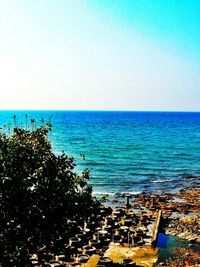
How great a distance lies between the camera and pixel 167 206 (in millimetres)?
50156

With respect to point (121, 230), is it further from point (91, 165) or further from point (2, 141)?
point (91, 165)

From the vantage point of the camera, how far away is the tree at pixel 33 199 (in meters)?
17.6

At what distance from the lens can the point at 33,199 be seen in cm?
1861

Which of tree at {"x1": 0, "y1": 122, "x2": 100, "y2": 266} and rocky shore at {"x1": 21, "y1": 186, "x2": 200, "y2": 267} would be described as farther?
rocky shore at {"x1": 21, "y1": 186, "x2": 200, "y2": 267}

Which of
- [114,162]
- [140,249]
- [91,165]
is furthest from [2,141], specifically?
[114,162]

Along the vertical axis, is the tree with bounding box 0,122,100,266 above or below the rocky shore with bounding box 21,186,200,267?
above

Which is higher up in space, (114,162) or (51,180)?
(51,180)

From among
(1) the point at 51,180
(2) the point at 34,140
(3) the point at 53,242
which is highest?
(2) the point at 34,140

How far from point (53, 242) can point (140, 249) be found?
1506 cm

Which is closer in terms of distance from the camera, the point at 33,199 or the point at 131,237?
the point at 33,199

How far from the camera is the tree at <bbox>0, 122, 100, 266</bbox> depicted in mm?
17625

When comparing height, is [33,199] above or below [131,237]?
above

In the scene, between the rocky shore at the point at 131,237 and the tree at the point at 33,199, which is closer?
the tree at the point at 33,199

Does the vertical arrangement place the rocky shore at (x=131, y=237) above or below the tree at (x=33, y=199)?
below
